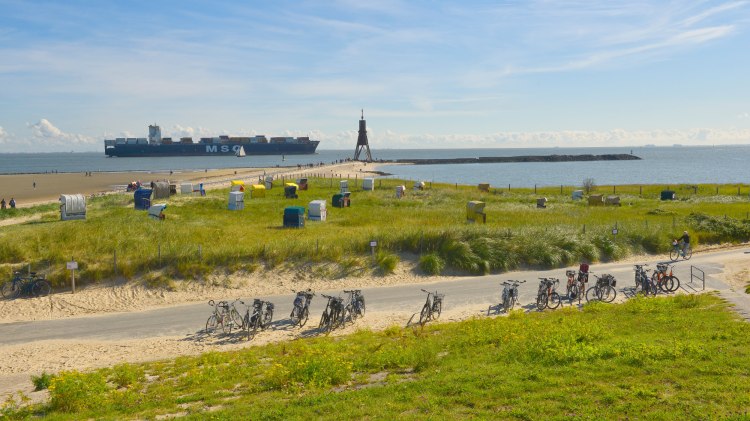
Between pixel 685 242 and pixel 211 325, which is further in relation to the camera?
pixel 685 242

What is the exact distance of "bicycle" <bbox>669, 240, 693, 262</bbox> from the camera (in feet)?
105

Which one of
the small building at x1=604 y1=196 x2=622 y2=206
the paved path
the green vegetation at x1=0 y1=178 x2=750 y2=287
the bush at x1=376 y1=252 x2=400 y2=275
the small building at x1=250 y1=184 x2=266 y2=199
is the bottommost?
the paved path

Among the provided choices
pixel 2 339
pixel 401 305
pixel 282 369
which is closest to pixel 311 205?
pixel 401 305

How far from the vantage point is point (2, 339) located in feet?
63.0

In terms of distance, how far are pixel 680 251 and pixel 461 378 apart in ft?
85.7

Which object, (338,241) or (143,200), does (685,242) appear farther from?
(143,200)

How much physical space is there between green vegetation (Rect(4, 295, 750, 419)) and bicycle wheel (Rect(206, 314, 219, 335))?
3.07 meters

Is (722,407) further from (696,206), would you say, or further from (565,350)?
(696,206)

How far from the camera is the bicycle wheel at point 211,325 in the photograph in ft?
64.1

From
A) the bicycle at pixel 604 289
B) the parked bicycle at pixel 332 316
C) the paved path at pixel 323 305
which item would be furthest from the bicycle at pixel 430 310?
the bicycle at pixel 604 289

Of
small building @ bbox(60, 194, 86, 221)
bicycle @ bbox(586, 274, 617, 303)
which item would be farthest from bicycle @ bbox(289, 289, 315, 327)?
small building @ bbox(60, 194, 86, 221)

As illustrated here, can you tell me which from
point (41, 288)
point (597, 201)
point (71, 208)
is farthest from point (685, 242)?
point (71, 208)

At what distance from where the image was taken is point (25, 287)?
23.4 m

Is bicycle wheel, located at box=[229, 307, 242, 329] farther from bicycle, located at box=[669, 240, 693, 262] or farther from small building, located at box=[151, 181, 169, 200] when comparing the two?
small building, located at box=[151, 181, 169, 200]
